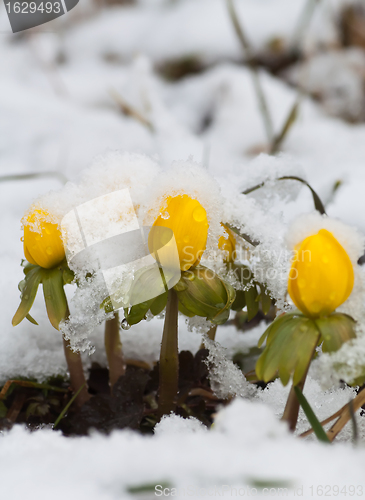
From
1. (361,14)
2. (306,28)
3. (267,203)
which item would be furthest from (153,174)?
(361,14)

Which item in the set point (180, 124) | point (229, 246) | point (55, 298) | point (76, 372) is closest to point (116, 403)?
point (76, 372)

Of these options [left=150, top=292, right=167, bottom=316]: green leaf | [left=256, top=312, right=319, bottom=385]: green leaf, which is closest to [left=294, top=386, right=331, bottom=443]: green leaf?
[left=256, top=312, right=319, bottom=385]: green leaf

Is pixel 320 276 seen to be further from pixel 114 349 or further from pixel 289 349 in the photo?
pixel 114 349

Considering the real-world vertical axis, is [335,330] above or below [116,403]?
above

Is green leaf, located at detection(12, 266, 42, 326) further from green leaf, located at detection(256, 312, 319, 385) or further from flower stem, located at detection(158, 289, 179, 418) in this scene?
green leaf, located at detection(256, 312, 319, 385)

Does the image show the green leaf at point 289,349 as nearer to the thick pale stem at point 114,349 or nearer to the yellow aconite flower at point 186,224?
the yellow aconite flower at point 186,224

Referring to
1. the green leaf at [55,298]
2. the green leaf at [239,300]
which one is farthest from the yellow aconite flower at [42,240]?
the green leaf at [239,300]

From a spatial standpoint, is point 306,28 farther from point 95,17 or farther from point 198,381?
point 198,381
